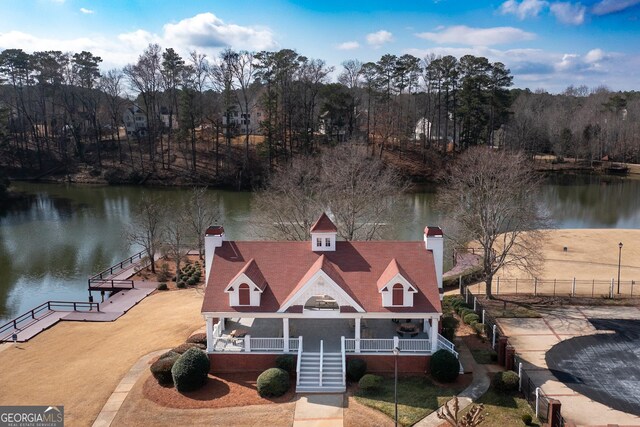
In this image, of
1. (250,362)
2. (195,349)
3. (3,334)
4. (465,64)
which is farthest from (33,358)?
(465,64)

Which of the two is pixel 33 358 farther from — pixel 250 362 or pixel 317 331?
pixel 317 331

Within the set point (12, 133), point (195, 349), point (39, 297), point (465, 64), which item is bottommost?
point (39, 297)

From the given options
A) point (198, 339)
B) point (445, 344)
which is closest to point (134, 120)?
point (198, 339)

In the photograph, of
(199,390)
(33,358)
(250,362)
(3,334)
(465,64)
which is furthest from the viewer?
(465,64)

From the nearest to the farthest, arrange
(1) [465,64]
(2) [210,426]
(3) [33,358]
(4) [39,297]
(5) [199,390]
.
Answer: (2) [210,426] → (5) [199,390] → (3) [33,358] → (4) [39,297] → (1) [465,64]

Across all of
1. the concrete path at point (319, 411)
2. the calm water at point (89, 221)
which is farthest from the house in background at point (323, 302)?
the calm water at point (89, 221)

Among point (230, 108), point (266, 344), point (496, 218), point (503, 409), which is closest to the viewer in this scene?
point (503, 409)

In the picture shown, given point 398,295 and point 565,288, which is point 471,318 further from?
point 565,288
